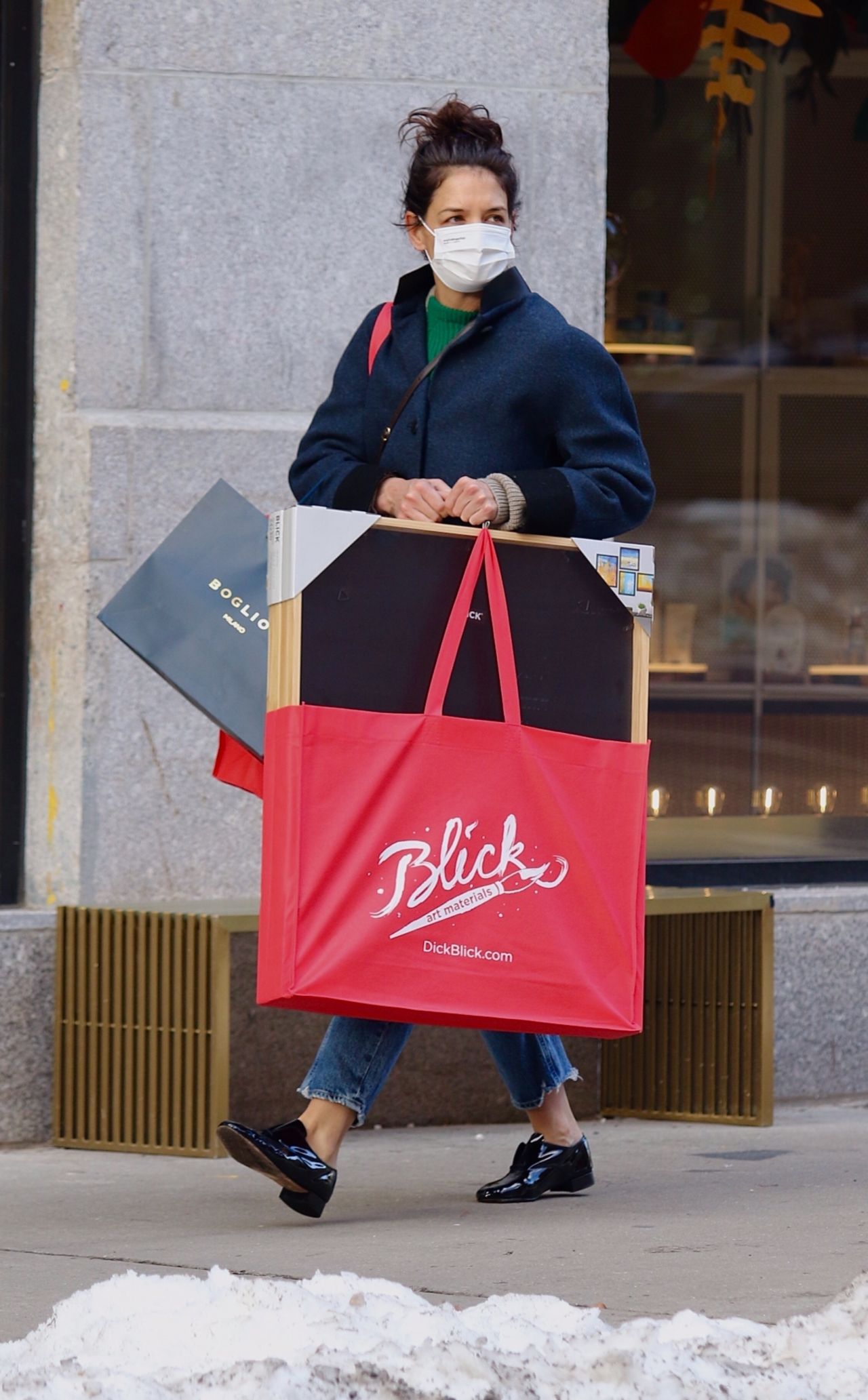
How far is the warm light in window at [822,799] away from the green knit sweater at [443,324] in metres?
2.68

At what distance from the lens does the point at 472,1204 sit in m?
4.58

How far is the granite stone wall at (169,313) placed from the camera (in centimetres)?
547

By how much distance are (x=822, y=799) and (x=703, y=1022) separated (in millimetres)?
1259

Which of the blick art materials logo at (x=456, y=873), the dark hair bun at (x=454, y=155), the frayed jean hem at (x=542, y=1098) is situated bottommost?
the frayed jean hem at (x=542, y=1098)

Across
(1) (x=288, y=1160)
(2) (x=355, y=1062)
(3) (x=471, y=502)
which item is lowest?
(1) (x=288, y=1160)

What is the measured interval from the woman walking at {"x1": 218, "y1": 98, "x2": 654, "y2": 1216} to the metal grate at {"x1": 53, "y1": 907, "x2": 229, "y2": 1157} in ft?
2.77

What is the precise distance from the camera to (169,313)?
552 centimetres

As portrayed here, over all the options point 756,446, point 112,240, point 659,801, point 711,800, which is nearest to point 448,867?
point 112,240

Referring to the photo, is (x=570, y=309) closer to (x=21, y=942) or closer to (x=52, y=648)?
(x=52, y=648)

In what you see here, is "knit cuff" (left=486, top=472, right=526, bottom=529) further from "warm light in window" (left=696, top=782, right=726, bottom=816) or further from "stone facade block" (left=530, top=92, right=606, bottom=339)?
"warm light in window" (left=696, top=782, right=726, bottom=816)

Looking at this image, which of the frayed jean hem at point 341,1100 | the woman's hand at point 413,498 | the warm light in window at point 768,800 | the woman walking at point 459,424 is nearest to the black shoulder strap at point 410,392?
the woman walking at point 459,424

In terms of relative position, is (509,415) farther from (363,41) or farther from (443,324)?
(363,41)

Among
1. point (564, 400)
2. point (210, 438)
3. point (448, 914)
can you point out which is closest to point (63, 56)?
point (210, 438)

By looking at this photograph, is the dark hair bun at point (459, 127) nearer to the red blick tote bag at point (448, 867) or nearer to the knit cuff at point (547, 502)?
the knit cuff at point (547, 502)
